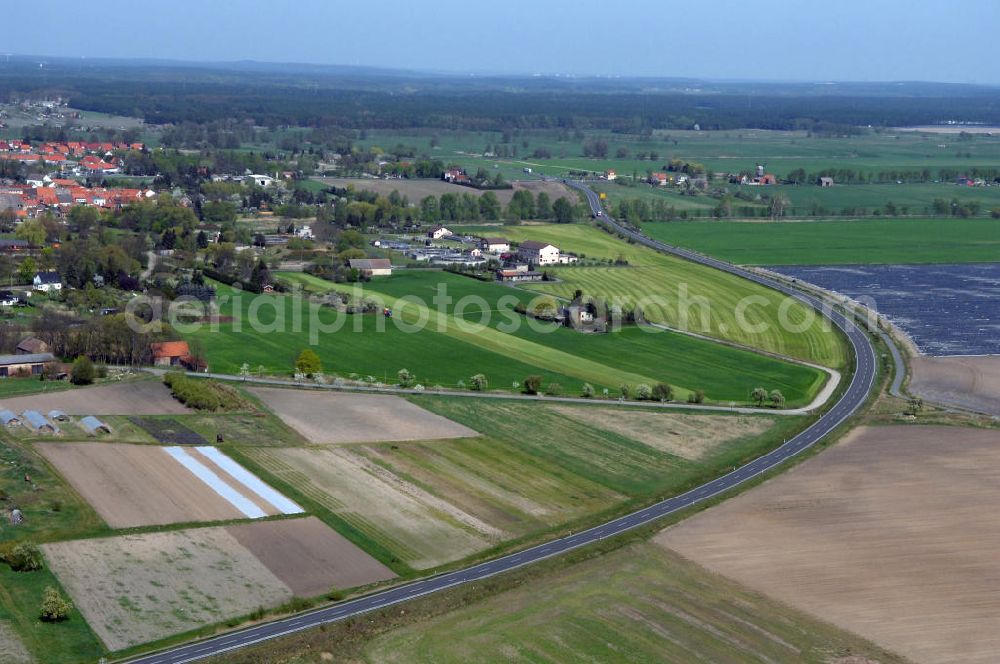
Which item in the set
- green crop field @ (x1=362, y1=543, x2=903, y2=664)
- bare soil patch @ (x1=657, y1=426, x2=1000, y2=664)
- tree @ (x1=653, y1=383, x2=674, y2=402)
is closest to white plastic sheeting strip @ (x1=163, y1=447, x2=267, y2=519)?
green crop field @ (x1=362, y1=543, x2=903, y2=664)

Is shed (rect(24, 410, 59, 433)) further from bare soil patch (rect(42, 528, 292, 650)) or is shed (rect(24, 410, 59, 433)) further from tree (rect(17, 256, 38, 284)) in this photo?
tree (rect(17, 256, 38, 284))

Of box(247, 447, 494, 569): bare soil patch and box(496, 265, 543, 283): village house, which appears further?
box(496, 265, 543, 283): village house

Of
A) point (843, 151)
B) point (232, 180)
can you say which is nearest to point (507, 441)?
point (232, 180)

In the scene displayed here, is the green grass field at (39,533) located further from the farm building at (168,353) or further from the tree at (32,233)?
the tree at (32,233)

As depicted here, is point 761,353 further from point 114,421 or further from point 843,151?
point 843,151

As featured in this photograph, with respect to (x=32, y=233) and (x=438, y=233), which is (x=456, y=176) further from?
(x=32, y=233)

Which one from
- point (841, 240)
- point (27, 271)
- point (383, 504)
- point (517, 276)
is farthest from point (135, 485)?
point (841, 240)
